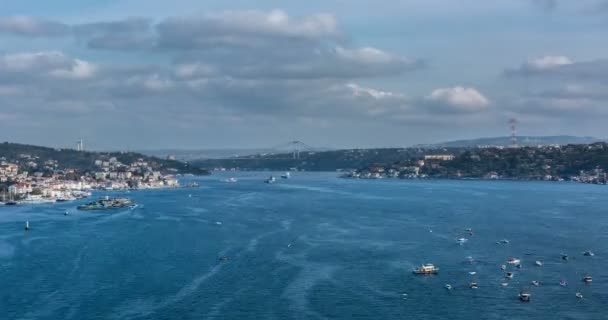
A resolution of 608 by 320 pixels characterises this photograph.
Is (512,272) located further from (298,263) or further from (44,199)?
(44,199)

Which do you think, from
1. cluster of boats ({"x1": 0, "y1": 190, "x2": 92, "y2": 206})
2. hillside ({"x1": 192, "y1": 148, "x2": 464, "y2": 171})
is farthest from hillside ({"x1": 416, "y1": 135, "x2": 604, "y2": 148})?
cluster of boats ({"x1": 0, "y1": 190, "x2": 92, "y2": 206})

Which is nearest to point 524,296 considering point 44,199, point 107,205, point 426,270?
point 426,270

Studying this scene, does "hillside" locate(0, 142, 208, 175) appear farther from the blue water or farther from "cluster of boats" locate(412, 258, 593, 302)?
"cluster of boats" locate(412, 258, 593, 302)

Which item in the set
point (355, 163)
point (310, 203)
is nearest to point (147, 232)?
point (310, 203)

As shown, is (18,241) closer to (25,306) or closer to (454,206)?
(25,306)

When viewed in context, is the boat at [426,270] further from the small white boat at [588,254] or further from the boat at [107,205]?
the boat at [107,205]

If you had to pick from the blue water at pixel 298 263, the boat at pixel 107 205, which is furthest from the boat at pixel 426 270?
the boat at pixel 107 205

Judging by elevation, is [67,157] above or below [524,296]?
above
